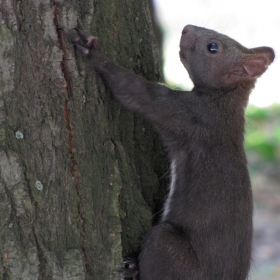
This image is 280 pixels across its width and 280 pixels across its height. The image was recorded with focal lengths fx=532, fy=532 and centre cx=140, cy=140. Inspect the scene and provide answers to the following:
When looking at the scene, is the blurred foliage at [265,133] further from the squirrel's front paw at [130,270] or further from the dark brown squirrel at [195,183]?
the squirrel's front paw at [130,270]

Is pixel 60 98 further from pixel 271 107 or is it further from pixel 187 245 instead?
pixel 271 107

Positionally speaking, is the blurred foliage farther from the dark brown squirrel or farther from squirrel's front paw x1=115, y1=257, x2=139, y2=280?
squirrel's front paw x1=115, y1=257, x2=139, y2=280

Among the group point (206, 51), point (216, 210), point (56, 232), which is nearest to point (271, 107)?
point (206, 51)

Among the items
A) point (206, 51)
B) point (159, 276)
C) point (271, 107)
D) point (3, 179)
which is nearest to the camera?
point (3, 179)

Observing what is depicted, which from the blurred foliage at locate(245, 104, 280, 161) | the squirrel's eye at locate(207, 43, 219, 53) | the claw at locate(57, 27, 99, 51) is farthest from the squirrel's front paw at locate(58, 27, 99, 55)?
the blurred foliage at locate(245, 104, 280, 161)

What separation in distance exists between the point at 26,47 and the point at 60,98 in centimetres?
30

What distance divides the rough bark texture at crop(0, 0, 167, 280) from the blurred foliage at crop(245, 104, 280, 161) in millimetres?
7423

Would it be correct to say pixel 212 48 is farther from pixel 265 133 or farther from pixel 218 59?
pixel 265 133

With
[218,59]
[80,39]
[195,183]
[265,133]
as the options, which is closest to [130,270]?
[195,183]

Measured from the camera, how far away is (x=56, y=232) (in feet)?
8.82

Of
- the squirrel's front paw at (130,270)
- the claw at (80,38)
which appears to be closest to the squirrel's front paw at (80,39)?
the claw at (80,38)

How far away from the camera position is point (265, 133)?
11297mm

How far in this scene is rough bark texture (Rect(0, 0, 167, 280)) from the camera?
263cm

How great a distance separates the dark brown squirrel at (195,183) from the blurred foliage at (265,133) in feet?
21.9
